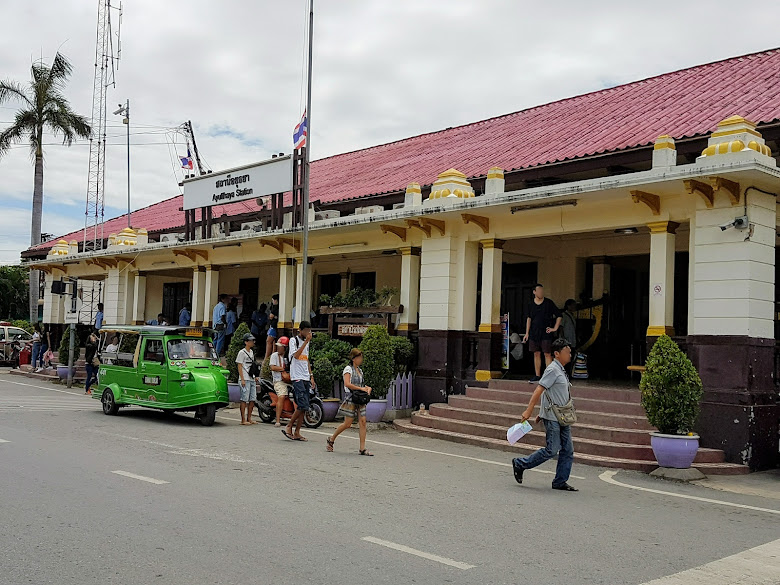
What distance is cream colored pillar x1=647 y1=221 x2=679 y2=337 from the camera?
39.2 ft

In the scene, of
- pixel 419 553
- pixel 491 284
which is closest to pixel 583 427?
pixel 491 284

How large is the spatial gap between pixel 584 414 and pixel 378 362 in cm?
427

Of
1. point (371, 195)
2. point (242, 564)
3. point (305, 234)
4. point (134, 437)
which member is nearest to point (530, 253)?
point (371, 195)

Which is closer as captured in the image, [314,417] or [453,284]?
[314,417]

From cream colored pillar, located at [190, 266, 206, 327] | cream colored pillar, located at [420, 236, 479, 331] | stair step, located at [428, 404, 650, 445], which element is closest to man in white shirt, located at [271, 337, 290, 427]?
stair step, located at [428, 404, 650, 445]

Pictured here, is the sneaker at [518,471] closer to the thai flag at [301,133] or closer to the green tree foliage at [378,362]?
the green tree foliage at [378,362]

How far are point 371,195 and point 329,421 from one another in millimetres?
5392

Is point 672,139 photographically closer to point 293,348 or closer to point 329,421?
point 293,348

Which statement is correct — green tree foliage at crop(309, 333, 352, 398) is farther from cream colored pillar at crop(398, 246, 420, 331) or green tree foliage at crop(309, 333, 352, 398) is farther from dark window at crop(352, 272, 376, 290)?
dark window at crop(352, 272, 376, 290)

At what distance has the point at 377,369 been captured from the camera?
1466 centimetres

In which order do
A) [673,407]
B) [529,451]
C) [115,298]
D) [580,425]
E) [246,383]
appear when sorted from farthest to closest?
[115,298]
[246,383]
[580,425]
[529,451]
[673,407]

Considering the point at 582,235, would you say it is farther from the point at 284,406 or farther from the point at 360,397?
the point at 360,397

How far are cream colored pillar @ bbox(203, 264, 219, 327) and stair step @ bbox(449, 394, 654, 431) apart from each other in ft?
33.3

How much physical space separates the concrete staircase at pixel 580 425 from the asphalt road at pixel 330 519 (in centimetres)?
58
